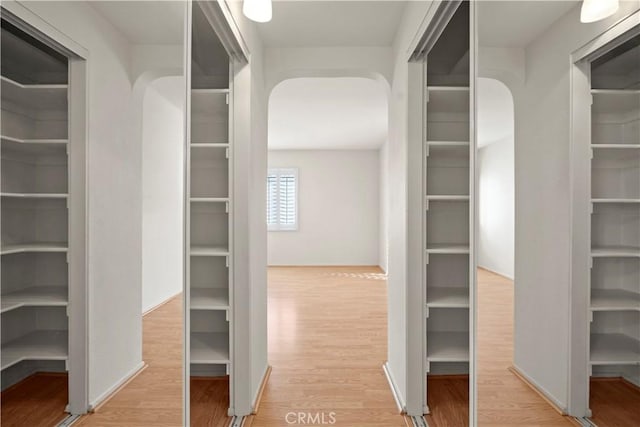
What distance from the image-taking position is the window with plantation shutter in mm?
9320

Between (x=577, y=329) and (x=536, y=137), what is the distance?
1.30ft

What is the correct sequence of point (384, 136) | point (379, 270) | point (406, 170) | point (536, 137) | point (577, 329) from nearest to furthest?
point (577, 329)
point (536, 137)
point (406, 170)
point (384, 136)
point (379, 270)

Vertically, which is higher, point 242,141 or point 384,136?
point 384,136

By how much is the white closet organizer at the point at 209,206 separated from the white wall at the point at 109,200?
56 centimetres

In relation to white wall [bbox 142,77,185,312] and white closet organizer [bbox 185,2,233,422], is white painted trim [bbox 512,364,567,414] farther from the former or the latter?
white closet organizer [bbox 185,2,233,422]

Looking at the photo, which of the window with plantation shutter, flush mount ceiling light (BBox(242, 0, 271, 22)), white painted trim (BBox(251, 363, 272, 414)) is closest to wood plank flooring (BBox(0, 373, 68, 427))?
flush mount ceiling light (BBox(242, 0, 271, 22))

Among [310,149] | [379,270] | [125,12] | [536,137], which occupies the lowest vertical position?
[379,270]

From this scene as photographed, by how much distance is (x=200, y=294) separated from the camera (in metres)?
1.63

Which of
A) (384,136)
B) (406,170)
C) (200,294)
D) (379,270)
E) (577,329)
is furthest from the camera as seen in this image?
(379,270)

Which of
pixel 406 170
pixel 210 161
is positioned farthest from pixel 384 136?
pixel 210 161

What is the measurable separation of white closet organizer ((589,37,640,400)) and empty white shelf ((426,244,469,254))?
3.97 feet

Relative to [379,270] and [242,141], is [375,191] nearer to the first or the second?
[379,270]

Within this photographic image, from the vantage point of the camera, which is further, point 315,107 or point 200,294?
point 315,107

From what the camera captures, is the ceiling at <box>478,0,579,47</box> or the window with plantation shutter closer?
the ceiling at <box>478,0,579,47</box>
